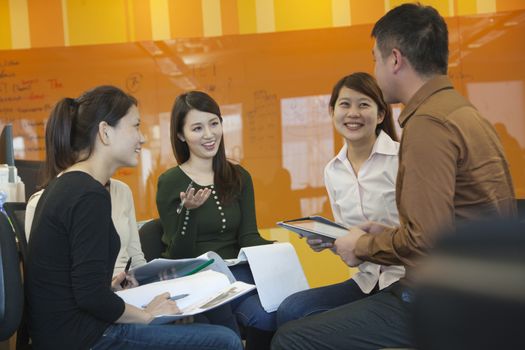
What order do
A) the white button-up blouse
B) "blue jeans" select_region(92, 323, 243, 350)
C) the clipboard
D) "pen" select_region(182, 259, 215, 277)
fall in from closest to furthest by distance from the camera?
"blue jeans" select_region(92, 323, 243, 350)
the clipboard
"pen" select_region(182, 259, 215, 277)
the white button-up blouse

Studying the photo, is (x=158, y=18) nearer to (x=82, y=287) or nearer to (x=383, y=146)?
(x=383, y=146)

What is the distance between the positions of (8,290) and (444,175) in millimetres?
1179

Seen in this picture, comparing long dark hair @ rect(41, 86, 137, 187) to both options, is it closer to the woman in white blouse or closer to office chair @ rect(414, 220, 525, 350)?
the woman in white blouse

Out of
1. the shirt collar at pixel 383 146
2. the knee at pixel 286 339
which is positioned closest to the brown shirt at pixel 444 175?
the knee at pixel 286 339

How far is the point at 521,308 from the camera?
421mm

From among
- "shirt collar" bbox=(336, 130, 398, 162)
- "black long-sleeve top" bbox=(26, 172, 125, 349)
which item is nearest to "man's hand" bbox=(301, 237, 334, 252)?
"shirt collar" bbox=(336, 130, 398, 162)

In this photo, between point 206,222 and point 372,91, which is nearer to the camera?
point 372,91

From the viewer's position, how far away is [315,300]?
215 centimetres

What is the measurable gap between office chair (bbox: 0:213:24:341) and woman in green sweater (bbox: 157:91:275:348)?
0.86 metres

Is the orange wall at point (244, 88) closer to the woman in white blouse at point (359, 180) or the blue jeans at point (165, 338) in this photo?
the woman in white blouse at point (359, 180)

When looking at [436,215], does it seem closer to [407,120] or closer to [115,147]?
[407,120]

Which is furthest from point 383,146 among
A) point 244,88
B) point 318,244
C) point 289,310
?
point 244,88

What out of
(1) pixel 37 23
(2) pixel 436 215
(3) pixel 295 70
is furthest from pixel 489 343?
(1) pixel 37 23

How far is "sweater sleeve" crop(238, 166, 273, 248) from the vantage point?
269 cm
